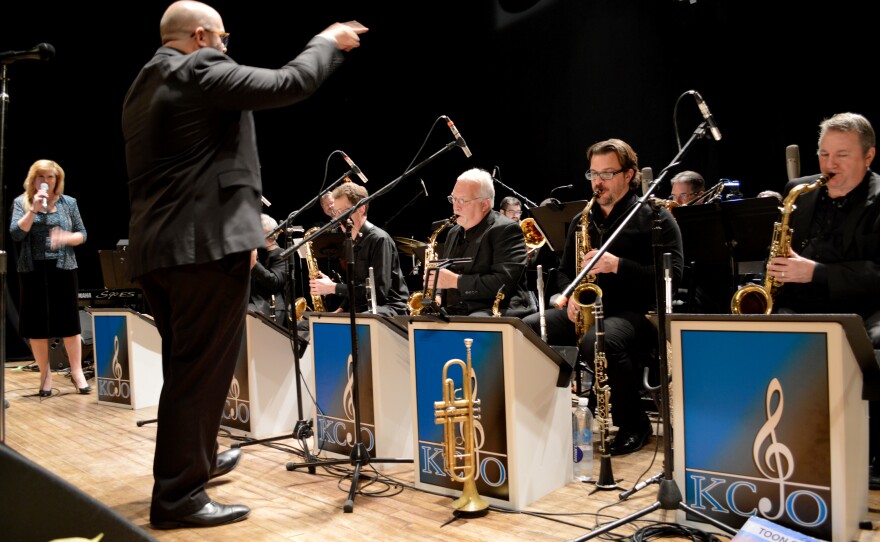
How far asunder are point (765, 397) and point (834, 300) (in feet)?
2.96

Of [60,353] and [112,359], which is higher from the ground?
[112,359]

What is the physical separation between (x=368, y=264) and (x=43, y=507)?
3.25 metres

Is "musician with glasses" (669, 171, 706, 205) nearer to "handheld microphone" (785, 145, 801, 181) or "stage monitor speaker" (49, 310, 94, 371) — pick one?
"handheld microphone" (785, 145, 801, 181)

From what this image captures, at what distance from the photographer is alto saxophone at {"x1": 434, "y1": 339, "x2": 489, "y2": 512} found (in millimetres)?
2539

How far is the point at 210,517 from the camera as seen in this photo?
2498 millimetres

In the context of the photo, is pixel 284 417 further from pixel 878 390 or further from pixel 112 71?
pixel 112 71

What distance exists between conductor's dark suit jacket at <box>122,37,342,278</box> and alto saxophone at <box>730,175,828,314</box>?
6.64 feet

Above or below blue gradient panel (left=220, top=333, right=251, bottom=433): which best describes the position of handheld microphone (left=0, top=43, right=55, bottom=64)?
above

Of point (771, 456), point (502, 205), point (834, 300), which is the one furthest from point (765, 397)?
point (502, 205)

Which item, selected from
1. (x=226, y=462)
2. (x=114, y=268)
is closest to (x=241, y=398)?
(x=226, y=462)

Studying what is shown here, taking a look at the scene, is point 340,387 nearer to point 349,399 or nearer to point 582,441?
point 349,399

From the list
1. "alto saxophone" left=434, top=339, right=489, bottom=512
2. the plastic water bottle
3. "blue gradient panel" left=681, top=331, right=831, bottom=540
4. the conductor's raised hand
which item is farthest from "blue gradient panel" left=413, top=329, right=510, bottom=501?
the conductor's raised hand

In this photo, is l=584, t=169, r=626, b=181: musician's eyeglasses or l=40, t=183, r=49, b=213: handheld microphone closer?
l=584, t=169, r=626, b=181: musician's eyeglasses

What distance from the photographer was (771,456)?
2.10 m
